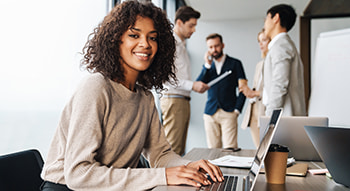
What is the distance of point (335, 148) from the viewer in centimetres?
99

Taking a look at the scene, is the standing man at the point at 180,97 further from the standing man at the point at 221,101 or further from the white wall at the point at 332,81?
the white wall at the point at 332,81

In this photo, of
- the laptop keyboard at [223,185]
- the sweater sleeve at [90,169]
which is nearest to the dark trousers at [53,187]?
the sweater sleeve at [90,169]

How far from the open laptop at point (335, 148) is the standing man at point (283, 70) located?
158cm

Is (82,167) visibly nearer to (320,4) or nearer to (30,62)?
(30,62)

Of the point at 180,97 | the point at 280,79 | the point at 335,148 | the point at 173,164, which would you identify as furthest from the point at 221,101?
the point at 335,148

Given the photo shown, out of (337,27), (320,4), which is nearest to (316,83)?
(320,4)

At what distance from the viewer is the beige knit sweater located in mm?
1011

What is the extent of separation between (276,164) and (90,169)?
59cm

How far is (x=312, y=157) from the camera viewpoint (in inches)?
62.2

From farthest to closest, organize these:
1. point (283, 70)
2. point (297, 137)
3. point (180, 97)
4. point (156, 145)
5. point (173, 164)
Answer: point (180, 97), point (283, 70), point (297, 137), point (156, 145), point (173, 164)

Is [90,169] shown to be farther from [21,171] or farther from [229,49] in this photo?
[229,49]

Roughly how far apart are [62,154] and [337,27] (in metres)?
5.64

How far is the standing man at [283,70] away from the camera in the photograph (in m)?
2.61

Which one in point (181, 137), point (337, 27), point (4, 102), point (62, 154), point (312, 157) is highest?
point (337, 27)
